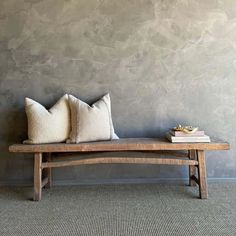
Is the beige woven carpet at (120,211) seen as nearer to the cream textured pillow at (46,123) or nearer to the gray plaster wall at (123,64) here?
the gray plaster wall at (123,64)

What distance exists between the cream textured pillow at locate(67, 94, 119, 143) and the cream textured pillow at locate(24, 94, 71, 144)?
3.1 inches

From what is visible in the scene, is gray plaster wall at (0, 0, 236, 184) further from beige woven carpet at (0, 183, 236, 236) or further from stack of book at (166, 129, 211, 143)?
stack of book at (166, 129, 211, 143)

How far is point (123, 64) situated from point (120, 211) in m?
1.45

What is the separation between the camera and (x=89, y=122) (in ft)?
8.49

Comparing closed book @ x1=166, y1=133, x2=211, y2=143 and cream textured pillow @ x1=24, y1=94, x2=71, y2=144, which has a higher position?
cream textured pillow @ x1=24, y1=94, x2=71, y2=144

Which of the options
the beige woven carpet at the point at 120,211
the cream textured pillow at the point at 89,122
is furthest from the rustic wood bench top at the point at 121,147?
the beige woven carpet at the point at 120,211

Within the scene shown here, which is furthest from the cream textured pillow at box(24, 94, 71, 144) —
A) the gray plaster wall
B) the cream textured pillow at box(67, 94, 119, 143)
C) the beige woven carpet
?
the beige woven carpet

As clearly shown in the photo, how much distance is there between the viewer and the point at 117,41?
9.50 feet

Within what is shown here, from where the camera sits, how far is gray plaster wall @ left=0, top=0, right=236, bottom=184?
9.42 feet

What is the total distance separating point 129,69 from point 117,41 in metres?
0.31

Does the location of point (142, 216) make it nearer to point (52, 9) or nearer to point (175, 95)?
point (175, 95)

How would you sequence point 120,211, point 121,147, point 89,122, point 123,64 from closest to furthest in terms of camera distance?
point 120,211 < point 121,147 < point 89,122 < point 123,64

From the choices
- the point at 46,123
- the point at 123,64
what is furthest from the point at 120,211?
the point at 123,64

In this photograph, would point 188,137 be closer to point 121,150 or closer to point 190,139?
point 190,139
